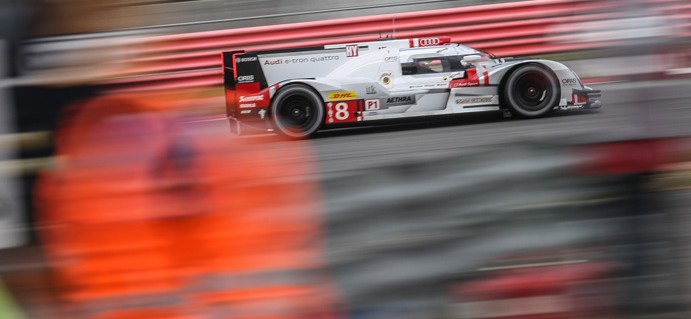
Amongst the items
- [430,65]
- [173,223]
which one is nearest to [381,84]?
[430,65]

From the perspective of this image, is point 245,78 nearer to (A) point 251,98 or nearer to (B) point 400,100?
(A) point 251,98

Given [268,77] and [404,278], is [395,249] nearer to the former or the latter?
[404,278]

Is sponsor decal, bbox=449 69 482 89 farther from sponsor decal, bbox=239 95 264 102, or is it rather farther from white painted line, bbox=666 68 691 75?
white painted line, bbox=666 68 691 75

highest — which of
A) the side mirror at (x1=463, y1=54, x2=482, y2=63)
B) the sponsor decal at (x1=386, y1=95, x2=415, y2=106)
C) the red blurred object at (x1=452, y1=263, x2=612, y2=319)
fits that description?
the side mirror at (x1=463, y1=54, x2=482, y2=63)

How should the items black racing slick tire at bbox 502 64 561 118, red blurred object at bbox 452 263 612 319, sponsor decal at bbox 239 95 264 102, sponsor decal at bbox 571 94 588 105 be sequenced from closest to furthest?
1. red blurred object at bbox 452 263 612 319
2. sponsor decal at bbox 571 94 588 105
3. black racing slick tire at bbox 502 64 561 118
4. sponsor decal at bbox 239 95 264 102

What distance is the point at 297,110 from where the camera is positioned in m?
10.9

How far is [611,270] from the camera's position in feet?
7.03

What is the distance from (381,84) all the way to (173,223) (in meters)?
8.72

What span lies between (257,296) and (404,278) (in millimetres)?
331

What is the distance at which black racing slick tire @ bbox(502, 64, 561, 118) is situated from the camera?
10117 millimetres

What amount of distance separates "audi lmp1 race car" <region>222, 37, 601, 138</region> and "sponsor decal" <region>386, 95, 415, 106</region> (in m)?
0.01

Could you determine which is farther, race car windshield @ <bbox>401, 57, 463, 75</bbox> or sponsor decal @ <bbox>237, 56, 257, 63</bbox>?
sponsor decal @ <bbox>237, 56, 257, 63</bbox>

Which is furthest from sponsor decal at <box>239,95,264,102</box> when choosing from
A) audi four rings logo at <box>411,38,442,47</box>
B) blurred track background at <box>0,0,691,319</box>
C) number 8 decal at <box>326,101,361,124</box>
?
blurred track background at <box>0,0,691,319</box>

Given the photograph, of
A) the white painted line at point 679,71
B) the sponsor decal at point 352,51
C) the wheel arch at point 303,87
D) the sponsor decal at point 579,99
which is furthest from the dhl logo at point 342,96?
the white painted line at point 679,71
